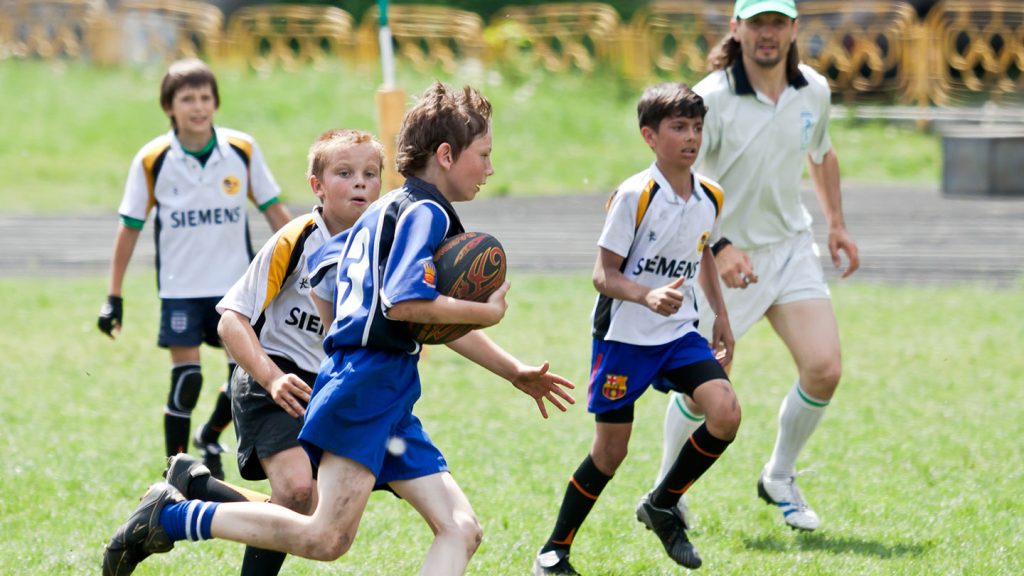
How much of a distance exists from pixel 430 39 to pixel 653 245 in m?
22.7

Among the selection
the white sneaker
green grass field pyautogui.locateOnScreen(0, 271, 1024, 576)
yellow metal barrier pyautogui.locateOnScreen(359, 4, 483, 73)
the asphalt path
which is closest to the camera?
green grass field pyautogui.locateOnScreen(0, 271, 1024, 576)

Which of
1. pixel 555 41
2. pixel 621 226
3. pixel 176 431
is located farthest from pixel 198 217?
pixel 555 41

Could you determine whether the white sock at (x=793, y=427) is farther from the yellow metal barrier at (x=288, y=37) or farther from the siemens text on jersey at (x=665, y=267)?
the yellow metal barrier at (x=288, y=37)

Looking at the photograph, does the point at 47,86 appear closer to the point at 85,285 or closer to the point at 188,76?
the point at 85,285

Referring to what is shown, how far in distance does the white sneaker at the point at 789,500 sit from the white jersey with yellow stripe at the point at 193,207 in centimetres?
280

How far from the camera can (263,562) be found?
5.00 m

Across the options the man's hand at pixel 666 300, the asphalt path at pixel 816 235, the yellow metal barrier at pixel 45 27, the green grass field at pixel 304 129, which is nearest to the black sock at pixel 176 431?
the man's hand at pixel 666 300

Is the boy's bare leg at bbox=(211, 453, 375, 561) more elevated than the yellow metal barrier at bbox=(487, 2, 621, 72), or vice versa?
the boy's bare leg at bbox=(211, 453, 375, 561)

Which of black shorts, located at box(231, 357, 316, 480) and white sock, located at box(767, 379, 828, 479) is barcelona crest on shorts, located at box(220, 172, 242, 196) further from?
white sock, located at box(767, 379, 828, 479)

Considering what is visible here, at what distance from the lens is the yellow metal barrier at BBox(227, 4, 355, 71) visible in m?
28.6

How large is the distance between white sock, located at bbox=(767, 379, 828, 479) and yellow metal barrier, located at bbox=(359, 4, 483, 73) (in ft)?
68.0

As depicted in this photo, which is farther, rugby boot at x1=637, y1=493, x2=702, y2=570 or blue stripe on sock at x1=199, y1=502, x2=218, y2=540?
rugby boot at x1=637, y1=493, x2=702, y2=570

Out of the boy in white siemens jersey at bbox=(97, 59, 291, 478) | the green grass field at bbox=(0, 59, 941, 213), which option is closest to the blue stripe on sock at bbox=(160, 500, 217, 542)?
the boy in white siemens jersey at bbox=(97, 59, 291, 478)

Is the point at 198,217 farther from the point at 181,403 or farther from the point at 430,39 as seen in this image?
the point at 430,39
